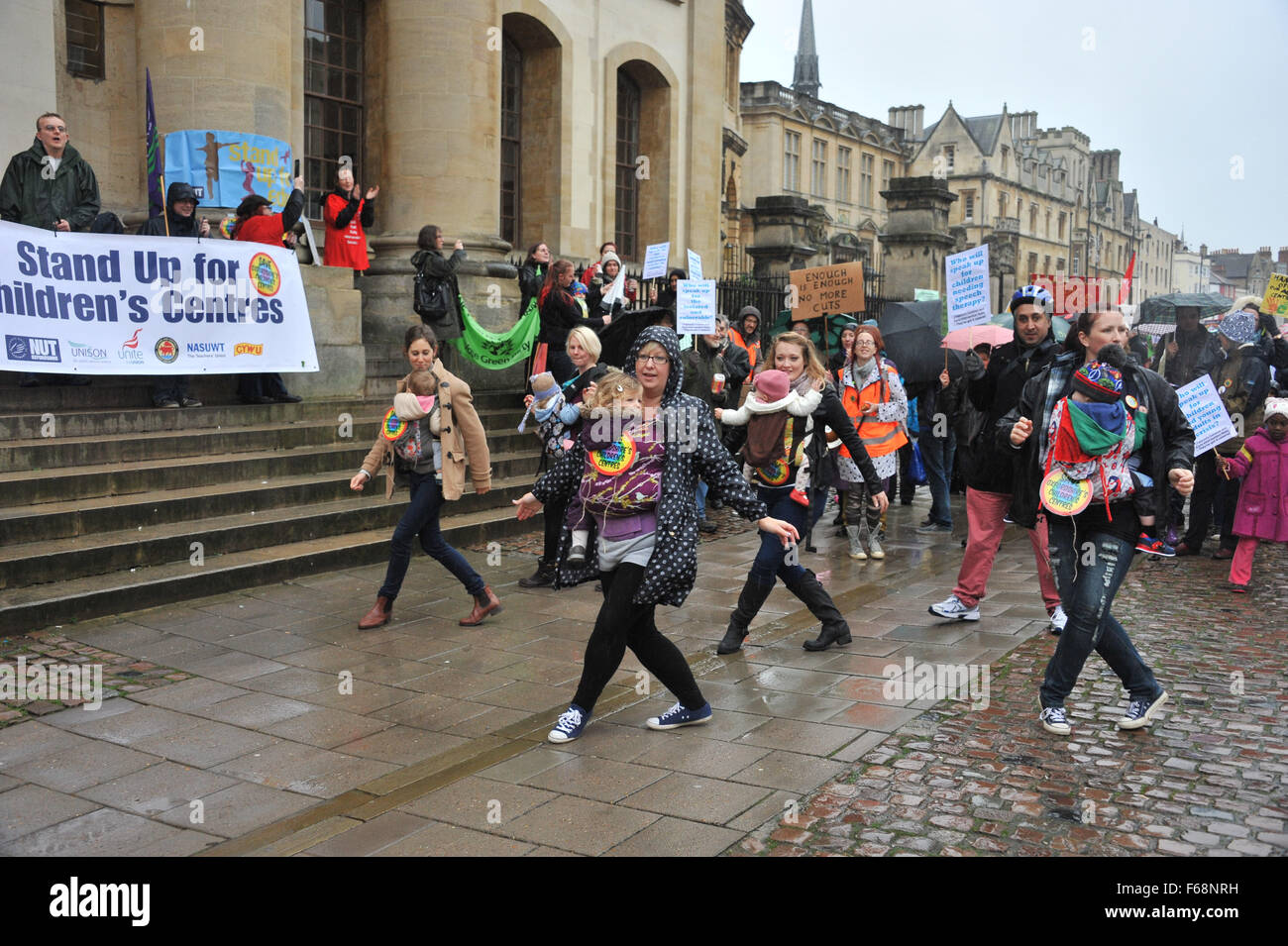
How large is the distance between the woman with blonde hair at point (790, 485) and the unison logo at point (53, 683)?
345 cm

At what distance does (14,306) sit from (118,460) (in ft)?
4.52

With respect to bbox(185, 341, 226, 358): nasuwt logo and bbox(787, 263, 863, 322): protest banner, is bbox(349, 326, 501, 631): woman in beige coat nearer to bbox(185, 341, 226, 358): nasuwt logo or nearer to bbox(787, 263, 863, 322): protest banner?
bbox(185, 341, 226, 358): nasuwt logo

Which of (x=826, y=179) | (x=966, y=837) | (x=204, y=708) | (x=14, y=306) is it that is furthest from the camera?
(x=826, y=179)

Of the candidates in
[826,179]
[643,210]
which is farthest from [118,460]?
[826,179]

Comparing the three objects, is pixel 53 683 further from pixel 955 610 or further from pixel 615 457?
pixel 955 610

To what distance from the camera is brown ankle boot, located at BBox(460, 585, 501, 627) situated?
25.0ft

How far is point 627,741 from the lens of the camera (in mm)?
5422

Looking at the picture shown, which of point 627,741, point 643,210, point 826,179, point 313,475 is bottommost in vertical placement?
point 627,741

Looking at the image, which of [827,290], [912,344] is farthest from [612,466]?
[827,290]

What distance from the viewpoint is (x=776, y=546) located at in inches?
276

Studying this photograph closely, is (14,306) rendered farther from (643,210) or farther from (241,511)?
(643,210)

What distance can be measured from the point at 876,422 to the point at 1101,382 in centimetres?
535

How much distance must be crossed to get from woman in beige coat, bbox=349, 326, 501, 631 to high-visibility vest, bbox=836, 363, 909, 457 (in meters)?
4.21

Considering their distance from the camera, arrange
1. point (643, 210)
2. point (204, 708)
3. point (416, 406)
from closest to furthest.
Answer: point (204, 708) < point (416, 406) < point (643, 210)
